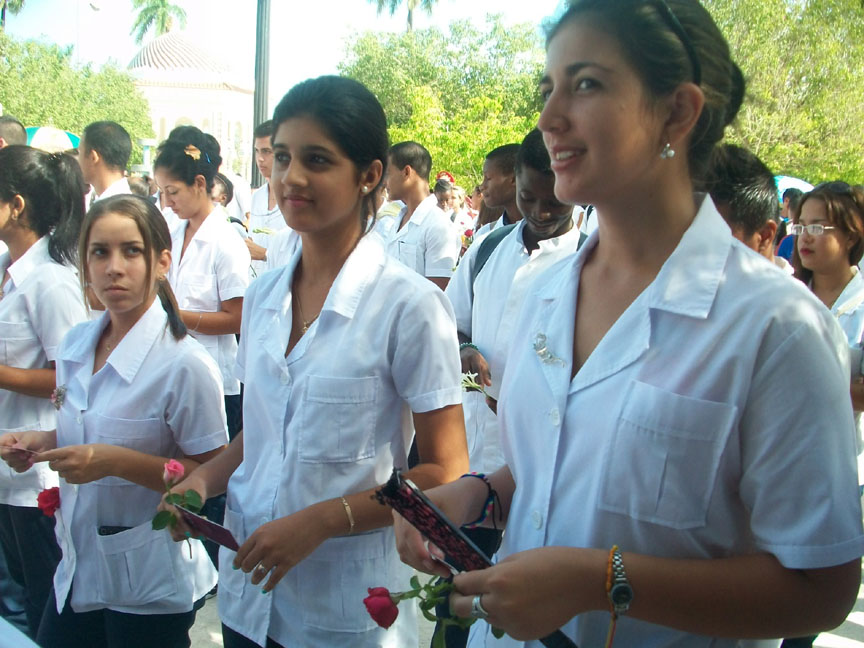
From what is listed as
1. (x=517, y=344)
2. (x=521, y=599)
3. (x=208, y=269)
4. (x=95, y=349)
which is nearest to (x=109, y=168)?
(x=208, y=269)

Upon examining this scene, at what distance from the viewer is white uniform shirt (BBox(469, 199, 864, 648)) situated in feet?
4.12

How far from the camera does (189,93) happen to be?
78438 mm

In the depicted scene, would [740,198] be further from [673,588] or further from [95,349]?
[95,349]

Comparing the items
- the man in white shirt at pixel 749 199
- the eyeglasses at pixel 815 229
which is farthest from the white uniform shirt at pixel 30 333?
the eyeglasses at pixel 815 229

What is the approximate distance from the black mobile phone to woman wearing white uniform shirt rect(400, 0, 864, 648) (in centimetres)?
6

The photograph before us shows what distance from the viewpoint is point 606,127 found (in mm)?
1400

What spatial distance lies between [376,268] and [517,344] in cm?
56

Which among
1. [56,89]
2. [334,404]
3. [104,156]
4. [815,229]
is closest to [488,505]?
[334,404]

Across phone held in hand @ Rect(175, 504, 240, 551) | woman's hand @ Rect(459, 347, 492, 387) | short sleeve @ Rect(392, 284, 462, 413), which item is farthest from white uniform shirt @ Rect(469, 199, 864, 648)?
woman's hand @ Rect(459, 347, 492, 387)

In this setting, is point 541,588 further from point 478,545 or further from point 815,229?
point 815,229

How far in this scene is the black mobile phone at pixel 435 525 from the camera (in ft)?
4.41

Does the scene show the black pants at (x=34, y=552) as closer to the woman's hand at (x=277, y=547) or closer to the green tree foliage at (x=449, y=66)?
the woman's hand at (x=277, y=547)

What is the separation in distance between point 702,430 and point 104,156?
5603 millimetres

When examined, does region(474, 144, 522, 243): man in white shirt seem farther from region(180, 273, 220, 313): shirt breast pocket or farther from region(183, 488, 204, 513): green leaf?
region(183, 488, 204, 513): green leaf
